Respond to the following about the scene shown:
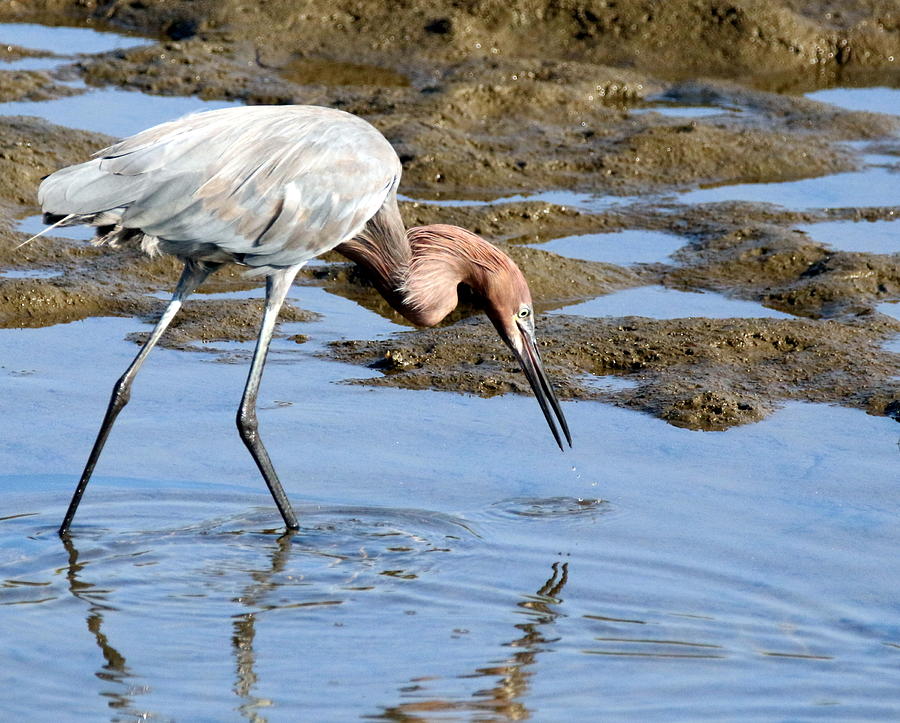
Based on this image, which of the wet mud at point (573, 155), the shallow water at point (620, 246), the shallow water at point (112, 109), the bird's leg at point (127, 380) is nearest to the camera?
the bird's leg at point (127, 380)

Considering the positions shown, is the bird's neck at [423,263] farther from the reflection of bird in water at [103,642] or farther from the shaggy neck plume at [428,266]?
the reflection of bird in water at [103,642]

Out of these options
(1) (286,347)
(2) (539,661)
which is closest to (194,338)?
(1) (286,347)

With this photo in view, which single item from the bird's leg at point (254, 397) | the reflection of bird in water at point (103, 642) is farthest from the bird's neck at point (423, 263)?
the reflection of bird in water at point (103, 642)

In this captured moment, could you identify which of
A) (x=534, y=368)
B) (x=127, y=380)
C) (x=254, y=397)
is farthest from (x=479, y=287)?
(x=127, y=380)

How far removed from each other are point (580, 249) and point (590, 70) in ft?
16.5

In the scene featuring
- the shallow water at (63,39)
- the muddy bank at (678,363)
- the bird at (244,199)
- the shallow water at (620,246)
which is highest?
the bird at (244,199)

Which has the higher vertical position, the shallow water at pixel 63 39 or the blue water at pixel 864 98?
the blue water at pixel 864 98

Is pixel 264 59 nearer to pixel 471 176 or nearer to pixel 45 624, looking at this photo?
pixel 471 176

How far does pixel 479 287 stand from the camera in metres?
6.54

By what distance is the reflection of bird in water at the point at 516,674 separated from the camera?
4.45 metres

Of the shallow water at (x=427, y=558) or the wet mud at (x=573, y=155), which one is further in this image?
the wet mud at (x=573, y=155)

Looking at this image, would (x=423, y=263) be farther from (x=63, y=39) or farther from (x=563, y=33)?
(x=63, y=39)

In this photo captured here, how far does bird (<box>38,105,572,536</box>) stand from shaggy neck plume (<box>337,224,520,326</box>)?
23 millimetres

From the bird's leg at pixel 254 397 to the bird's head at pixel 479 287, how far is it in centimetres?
66
